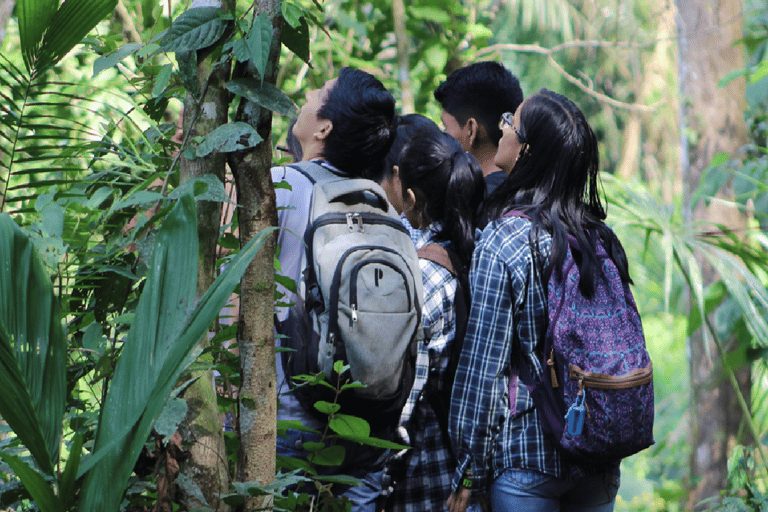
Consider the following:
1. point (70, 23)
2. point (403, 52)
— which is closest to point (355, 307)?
point (70, 23)

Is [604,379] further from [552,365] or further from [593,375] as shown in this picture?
[552,365]

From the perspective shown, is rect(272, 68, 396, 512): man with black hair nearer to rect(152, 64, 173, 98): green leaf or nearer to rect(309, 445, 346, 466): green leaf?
rect(309, 445, 346, 466): green leaf

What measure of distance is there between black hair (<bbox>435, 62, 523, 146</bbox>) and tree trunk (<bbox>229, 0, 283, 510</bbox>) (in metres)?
1.93

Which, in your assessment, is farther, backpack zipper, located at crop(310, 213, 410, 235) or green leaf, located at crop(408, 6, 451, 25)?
green leaf, located at crop(408, 6, 451, 25)

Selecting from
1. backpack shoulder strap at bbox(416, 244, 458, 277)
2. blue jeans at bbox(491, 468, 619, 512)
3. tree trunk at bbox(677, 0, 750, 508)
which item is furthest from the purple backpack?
tree trunk at bbox(677, 0, 750, 508)

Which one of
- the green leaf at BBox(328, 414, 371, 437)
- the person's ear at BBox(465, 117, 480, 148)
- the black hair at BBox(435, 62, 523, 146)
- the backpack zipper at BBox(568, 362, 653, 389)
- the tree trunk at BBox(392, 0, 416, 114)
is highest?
the tree trunk at BBox(392, 0, 416, 114)

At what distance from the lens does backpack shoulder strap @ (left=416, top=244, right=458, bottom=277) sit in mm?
2223

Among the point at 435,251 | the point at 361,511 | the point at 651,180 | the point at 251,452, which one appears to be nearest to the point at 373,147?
the point at 435,251

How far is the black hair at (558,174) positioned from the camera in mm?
1936

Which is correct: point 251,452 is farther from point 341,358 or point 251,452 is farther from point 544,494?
point 544,494

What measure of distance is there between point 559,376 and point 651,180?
14454 millimetres

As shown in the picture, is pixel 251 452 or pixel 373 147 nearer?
pixel 251 452

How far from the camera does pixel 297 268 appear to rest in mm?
1768

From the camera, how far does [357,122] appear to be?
2059 mm
